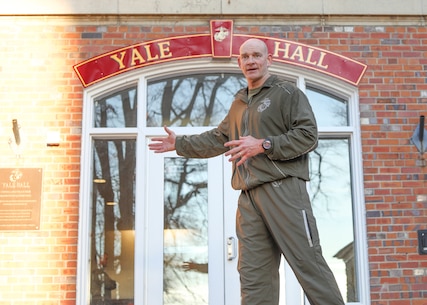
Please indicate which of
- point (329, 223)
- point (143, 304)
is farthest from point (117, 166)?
point (329, 223)

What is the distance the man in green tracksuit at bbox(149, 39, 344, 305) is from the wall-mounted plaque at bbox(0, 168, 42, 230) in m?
3.01

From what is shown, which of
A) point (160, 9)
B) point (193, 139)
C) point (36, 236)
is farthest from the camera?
point (160, 9)

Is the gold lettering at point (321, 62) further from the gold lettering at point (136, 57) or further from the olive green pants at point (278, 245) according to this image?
the olive green pants at point (278, 245)

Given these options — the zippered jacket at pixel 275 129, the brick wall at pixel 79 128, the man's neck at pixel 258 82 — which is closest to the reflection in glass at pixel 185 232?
the brick wall at pixel 79 128

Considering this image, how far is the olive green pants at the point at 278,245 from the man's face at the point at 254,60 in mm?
675

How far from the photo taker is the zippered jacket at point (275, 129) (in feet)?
11.4

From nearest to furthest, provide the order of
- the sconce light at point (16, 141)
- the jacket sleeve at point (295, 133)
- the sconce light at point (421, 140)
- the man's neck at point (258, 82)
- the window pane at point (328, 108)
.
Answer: the jacket sleeve at point (295, 133) → the man's neck at point (258, 82) → the sconce light at point (16, 141) → the sconce light at point (421, 140) → the window pane at point (328, 108)

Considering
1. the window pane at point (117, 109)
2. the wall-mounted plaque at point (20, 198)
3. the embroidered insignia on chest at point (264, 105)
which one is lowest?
the wall-mounted plaque at point (20, 198)

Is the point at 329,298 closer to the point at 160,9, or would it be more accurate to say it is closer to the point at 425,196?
the point at 425,196

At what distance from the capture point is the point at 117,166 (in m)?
6.46

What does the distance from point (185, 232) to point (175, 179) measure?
1.82 feet

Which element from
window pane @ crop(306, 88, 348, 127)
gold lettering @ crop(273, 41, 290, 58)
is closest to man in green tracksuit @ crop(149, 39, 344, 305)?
gold lettering @ crop(273, 41, 290, 58)

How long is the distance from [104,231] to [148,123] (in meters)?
1.19

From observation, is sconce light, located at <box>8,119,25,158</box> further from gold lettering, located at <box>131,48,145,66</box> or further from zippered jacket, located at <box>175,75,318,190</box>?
zippered jacket, located at <box>175,75,318,190</box>
